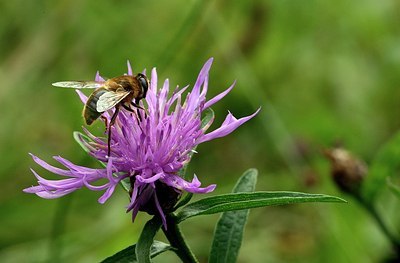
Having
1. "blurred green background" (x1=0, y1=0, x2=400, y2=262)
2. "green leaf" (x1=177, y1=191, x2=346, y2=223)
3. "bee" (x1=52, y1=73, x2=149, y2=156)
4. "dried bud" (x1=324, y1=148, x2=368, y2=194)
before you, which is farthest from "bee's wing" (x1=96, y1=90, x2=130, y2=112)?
"blurred green background" (x1=0, y1=0, x2=400, y2=262)

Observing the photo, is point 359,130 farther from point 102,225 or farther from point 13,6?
point 13,6

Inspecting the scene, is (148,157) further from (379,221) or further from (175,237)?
(379,221)

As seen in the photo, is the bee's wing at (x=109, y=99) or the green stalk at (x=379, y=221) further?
the green stalk at (x=379, y=221)

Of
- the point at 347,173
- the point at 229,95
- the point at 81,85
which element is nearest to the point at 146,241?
the point at 81,85

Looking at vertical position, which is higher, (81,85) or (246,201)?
(81,85)

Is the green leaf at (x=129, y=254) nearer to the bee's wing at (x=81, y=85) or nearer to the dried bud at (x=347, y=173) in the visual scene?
the bee's wing at (x=81, y=85)

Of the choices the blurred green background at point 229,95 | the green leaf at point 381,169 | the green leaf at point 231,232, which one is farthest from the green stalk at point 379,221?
the green leaf at point 231,232
